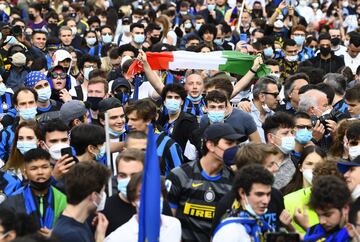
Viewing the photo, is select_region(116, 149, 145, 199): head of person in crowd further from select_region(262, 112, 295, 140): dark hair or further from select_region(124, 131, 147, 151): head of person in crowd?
select_region(262, 112, 295, 140): dark hair

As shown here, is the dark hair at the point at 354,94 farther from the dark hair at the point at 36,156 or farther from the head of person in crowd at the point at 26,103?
the dark hair at the point at 36,156

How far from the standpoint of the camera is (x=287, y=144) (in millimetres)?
10406

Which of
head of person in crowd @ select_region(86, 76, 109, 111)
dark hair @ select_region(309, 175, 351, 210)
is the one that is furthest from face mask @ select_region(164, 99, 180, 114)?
dark hair @ select_region(309, 175, 351, 210)

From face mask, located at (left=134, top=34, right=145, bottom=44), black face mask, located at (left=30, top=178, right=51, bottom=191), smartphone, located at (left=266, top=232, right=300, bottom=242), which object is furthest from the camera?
face mask, located at (left=134, top=34, right=145, bottom=44)

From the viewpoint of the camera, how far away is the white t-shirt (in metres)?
7.80

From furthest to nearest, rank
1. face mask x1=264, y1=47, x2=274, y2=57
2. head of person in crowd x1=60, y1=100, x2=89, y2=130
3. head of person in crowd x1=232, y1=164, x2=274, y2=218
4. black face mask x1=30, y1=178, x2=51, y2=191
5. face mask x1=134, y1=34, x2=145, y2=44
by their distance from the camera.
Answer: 1. face mask x1=134, y1=34, x2=145, y2=44
2. face mask x1=264, y1=47, x2=274, y2=57
3. head of person in crowd x1=60, y1=100, x2=89, y2=130
4. black face mask x1=30, y1=178, x2=51, y2=191
5. head of person in crowd x1=232, y1=164, x2=274, y2=218

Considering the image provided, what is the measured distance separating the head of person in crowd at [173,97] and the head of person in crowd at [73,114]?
0.87 m

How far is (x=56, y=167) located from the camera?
9.44 metres

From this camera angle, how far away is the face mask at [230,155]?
8.84 meters

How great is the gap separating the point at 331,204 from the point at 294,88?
616 centimetres

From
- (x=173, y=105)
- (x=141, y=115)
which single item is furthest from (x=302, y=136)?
(x=173, y=105)

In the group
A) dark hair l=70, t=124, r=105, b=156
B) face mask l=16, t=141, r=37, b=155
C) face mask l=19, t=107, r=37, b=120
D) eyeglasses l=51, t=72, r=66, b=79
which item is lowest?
eyeglasses l=51, t=72, r=66, b=79

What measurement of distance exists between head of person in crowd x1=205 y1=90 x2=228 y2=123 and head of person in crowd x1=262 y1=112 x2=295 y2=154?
2.48ft

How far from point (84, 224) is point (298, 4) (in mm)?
20579
